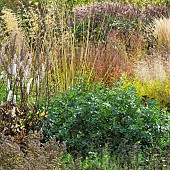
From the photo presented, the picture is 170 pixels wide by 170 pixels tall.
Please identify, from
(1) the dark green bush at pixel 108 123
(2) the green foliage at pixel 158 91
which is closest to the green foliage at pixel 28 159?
(1) the dark green bush at pixel 108 123

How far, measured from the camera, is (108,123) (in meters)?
5.53

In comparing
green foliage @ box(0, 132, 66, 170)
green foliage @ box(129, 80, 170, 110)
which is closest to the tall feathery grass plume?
green foliage @ box(129, 80, 170, 110)

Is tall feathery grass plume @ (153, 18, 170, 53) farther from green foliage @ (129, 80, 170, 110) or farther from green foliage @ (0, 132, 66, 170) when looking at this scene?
green foliage @ (0, 132, 66, 170)

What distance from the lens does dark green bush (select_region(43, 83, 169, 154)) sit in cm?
541

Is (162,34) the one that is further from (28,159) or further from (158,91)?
(28,159)

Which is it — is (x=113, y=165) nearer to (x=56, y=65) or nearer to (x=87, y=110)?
(x=87, y=110)

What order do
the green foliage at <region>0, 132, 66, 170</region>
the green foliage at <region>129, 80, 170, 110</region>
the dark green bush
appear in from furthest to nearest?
the green foliage at <region>129, 80, 170, 110</region>
the dark green bush
the green foliage at <region>0, 132, 66, 170</region>

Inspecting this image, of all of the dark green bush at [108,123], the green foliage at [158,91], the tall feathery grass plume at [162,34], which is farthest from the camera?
the tall feathery grass plume at [162,34]

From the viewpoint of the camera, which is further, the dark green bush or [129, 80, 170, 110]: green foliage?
[129, 80, 170, 110]: green foliage

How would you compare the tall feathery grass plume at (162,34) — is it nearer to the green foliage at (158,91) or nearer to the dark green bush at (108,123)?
the green foliage at (158,91)

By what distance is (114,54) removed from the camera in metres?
8.61

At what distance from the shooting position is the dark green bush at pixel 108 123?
5.41 meters

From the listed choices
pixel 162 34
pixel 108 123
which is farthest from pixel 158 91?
pixel 162 34

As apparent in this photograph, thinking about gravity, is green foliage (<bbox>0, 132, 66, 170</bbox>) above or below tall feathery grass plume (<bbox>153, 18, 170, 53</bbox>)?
above
